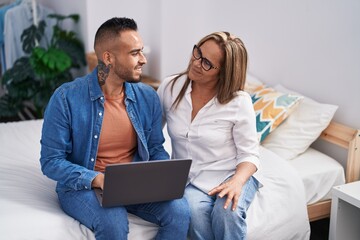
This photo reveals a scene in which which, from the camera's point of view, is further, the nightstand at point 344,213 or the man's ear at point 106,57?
the nightstand at point 344,213

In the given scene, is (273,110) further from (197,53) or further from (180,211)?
(180,211)

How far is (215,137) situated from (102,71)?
0.48 meters

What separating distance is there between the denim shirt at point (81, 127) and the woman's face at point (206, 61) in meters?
0.18

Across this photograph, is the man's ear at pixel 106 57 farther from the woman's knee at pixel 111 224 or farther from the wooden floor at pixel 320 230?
the wooden floor at pixel 320 230

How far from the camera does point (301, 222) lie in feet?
5.60

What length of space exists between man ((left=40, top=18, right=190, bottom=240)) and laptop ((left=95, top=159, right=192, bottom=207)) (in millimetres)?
55

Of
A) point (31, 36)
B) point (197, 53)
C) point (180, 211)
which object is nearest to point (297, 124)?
point (197, 53)

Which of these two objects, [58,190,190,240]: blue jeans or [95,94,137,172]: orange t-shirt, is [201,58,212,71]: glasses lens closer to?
[95,94,137,172]: orange t-shirt

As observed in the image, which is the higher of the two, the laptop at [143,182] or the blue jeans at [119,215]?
the laptop at [143,182]

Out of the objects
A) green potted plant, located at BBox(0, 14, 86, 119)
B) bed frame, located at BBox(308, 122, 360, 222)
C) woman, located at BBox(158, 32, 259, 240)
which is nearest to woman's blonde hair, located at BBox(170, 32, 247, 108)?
woman, located at BBox(158, 32, 259, 240)

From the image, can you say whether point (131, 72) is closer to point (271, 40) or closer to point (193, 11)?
point (271, 40)

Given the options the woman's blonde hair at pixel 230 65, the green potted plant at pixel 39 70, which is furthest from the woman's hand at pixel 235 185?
the green potted plant at pixel 39 70

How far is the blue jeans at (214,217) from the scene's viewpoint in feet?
4.78

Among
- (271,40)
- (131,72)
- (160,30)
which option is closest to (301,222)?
(131,72)
